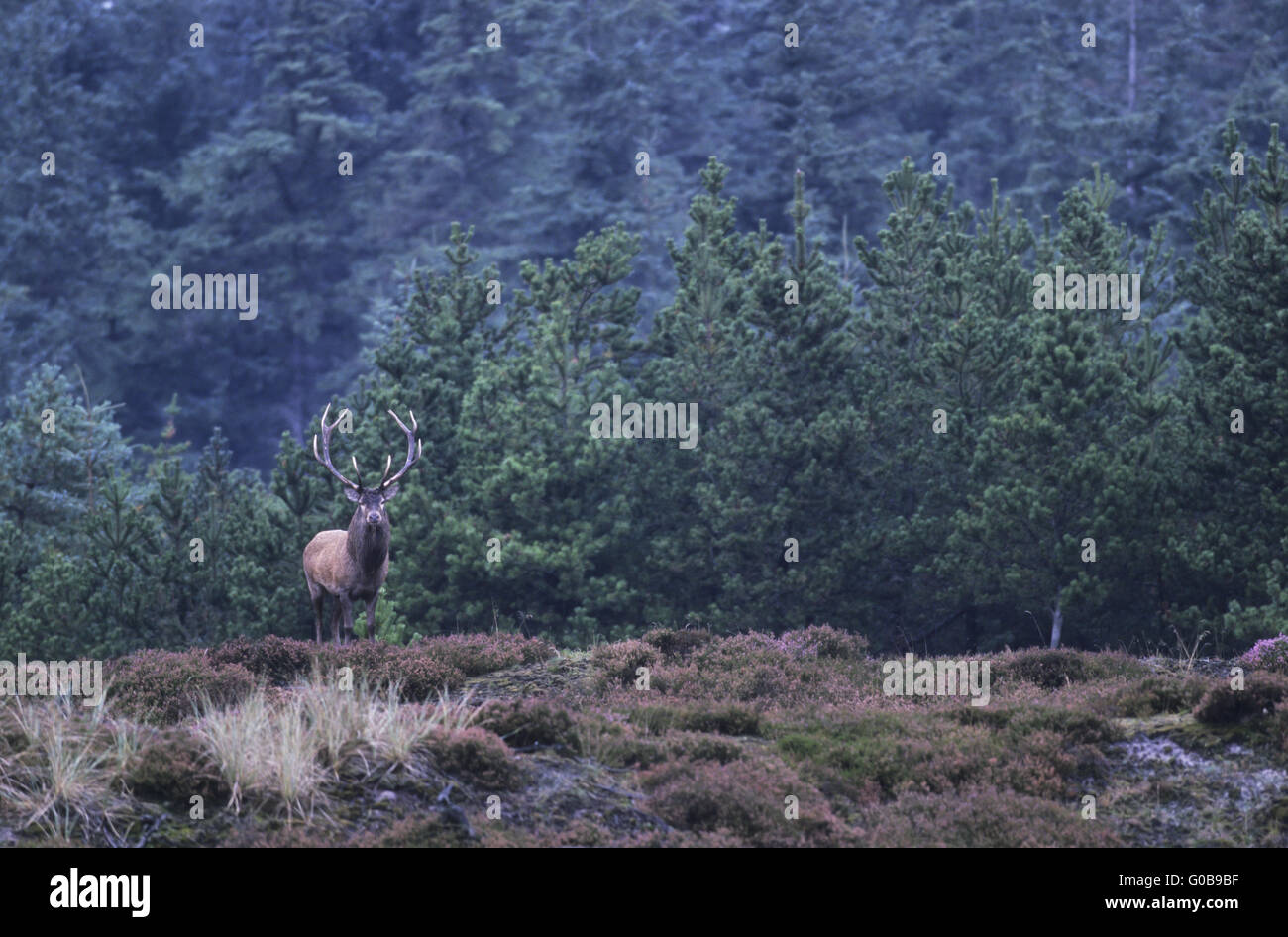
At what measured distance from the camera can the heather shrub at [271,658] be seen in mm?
13428

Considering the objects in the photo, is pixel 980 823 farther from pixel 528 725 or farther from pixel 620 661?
pixel 620 661

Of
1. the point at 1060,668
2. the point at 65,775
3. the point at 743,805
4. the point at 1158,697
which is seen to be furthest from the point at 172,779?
the point at 1060,668

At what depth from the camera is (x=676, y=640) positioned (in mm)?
15102

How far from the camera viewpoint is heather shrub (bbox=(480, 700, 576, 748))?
34.3 ft

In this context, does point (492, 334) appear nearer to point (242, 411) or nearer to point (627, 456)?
point (627, 456)

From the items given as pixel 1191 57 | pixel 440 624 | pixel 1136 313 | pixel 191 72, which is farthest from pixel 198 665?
pixel 191 72

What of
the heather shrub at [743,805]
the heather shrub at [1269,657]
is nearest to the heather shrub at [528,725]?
the heather shrub at [743,805]

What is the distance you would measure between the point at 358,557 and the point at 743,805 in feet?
23.5

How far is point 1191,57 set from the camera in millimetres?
50938

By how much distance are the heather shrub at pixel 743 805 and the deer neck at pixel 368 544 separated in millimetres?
6031

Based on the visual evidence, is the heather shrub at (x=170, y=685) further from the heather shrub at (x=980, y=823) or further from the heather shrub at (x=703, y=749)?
the heather shrub at (x=980, y=823)

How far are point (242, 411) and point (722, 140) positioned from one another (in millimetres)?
23481

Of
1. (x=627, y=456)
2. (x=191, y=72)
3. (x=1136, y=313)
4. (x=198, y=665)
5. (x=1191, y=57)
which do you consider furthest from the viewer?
(x=191, y=72)

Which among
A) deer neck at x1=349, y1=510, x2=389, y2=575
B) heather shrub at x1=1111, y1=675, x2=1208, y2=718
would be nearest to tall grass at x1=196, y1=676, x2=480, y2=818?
deer neck at x1=349, y1=510, x2=389, y2=575
